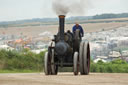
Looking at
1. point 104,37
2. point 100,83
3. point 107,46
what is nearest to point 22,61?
point 100,83

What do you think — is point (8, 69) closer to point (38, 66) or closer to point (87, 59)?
point (38, 66)

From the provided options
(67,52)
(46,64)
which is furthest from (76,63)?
(46,64)

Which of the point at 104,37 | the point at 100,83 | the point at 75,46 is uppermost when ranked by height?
the point at 104,37

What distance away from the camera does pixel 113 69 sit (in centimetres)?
4041

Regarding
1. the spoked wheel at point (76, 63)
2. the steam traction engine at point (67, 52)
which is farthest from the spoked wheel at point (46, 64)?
the spoked wheel at point (76, 63)

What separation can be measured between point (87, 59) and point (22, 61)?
13.5m

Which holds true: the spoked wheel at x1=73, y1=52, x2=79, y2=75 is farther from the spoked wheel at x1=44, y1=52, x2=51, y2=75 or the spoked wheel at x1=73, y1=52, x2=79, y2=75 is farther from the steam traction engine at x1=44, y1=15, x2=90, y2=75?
the spoked wheel at x1=44, y1=52, x2=51, y2=75

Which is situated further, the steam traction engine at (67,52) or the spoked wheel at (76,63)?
the steam traction engine at (67,52)

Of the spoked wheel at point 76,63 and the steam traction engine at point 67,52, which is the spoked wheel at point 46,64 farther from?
the spoked wheel at point 76,63

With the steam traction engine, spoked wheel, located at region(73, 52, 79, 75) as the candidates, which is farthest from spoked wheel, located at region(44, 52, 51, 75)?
spoked wheel, located at region(73, 52, 79, 75)

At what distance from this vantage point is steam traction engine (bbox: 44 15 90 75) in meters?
20.4

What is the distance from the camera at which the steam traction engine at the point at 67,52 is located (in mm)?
20397

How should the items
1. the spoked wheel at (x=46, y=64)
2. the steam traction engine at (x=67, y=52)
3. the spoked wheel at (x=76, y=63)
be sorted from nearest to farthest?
the spoked wheel at (x=76, y=63) < the steam traction engine at (x=67, y=52) < the spoked wheel at (x=46, y=64)

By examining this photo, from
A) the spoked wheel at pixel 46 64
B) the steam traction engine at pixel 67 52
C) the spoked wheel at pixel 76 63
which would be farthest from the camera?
the spoked wheel at pixel 46 64
